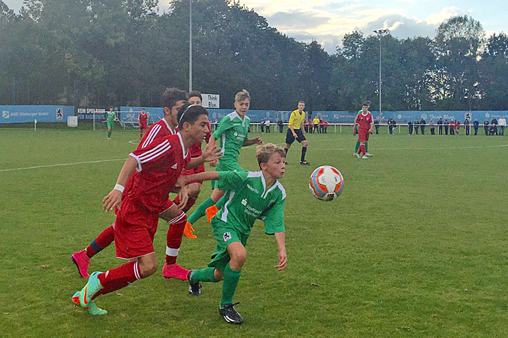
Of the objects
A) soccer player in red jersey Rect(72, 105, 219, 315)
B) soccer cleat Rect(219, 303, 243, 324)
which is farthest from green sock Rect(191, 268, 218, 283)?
soccer player in red jersey Rect(72, 105, 219, 315)

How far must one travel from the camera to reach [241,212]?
471cm

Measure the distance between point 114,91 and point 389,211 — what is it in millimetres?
57279

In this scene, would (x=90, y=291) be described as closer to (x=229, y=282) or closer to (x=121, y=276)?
(x=121, y=276)

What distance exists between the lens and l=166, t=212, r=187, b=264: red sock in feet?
17.9

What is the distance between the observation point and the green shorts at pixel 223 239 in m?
4.58

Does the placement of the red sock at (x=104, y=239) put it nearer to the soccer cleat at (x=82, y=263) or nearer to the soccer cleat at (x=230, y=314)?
the soccer cleat at (x=82, y=263)

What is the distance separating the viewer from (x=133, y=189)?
4.55 meters

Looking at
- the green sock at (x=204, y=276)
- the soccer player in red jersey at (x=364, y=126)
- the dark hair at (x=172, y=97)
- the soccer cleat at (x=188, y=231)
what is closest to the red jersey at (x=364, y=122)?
the soccer player in red jersey at (x=364, y=126)

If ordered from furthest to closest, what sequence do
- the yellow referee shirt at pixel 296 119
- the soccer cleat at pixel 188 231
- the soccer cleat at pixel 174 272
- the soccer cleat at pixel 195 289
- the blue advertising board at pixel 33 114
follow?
1. the blue advertising board at pixel 33 114
2. the yellow referee shirt at pixel 296 119
3. the soccer cleat at pixel 188 231
4. the soccer cleat at pixel 174 272
5. the soccer cleat at pixel 195 289

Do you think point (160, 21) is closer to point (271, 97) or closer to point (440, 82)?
point (271, 97)

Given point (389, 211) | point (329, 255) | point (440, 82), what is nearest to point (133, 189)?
point (329, 255)

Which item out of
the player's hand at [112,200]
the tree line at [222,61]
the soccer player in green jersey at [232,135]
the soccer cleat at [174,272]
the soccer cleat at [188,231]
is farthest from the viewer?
the tree line at [222,61]

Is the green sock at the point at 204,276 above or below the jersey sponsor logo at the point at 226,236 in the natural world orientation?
below

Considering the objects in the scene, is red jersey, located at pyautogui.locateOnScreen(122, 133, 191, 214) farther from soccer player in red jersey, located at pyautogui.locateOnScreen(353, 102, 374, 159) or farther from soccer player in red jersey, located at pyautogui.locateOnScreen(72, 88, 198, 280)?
soccer player in red jersey, located at pyautogui.locateOnScreen(353, 102, 374, 159)
